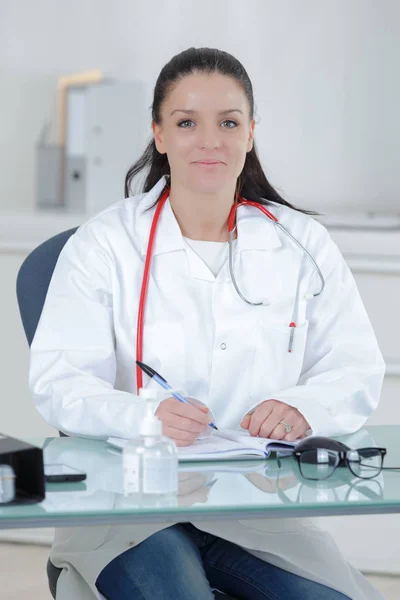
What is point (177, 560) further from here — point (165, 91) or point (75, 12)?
point (75, 12)

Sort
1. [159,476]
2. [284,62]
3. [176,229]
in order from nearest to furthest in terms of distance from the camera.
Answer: [159,476], [176,229], [284,62]

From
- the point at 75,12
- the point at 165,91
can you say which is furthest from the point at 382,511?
the point at 75,12

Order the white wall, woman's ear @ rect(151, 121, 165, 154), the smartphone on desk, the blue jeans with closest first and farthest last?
the smartphone on desk < the blue jeans < woman's ear @ rect(151, 121, 165, 154) < the white wall

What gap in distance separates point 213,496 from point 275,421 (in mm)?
393

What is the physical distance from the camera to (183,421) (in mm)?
1562

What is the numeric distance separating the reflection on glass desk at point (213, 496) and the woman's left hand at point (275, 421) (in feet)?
0.43

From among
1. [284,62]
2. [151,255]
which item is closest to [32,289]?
[151,255]

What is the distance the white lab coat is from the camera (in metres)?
1.76

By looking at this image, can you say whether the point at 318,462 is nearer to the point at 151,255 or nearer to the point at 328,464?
the point at 328,464

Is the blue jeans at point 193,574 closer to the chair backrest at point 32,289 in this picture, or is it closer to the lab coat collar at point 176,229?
the chair backrest at point 32,289

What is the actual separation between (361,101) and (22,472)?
2378 millimetres

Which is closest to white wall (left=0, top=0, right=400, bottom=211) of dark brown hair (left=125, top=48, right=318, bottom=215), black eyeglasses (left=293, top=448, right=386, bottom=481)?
dark brown hair (left=125, top=48, right=318, bottom=215)

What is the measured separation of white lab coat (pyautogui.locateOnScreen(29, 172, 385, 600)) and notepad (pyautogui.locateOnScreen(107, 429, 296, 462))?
13cm

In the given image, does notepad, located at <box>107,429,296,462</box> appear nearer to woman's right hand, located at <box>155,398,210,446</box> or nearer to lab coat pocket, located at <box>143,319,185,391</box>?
woman's right hand, located at <box>155,398,210,446</box>
